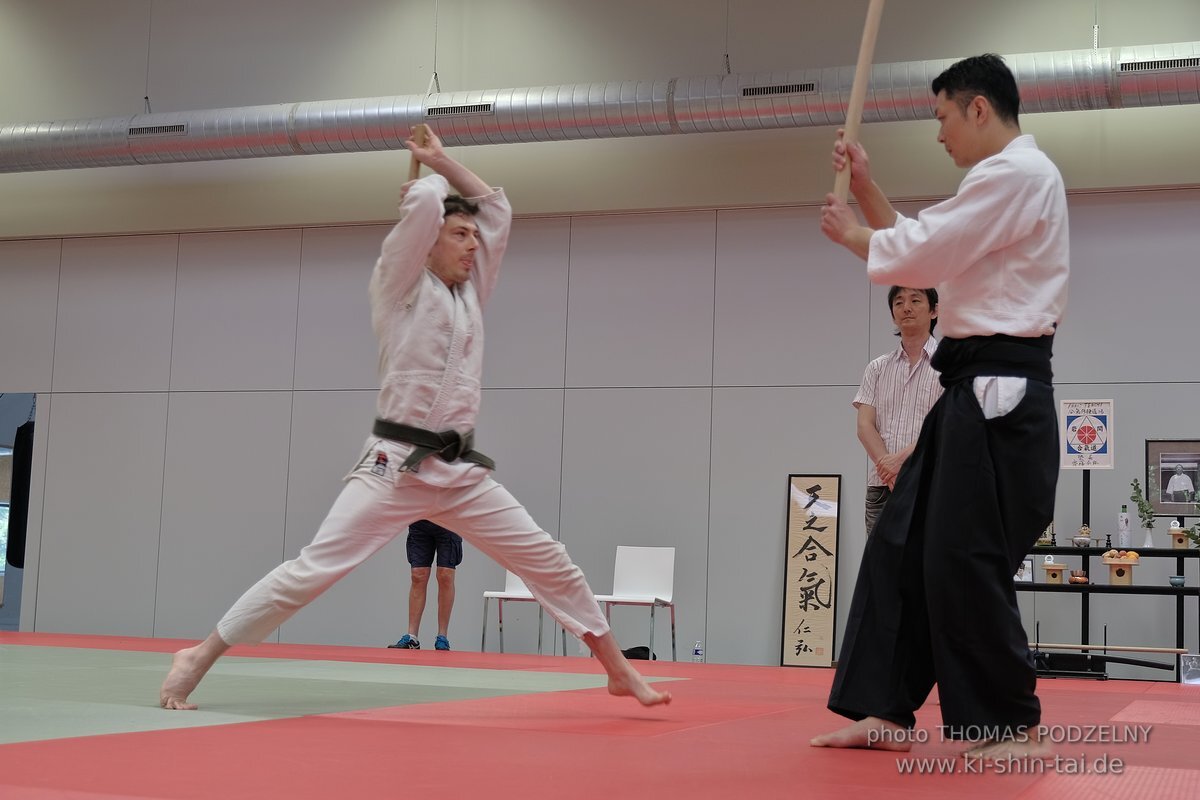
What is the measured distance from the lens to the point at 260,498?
9367 millimetres

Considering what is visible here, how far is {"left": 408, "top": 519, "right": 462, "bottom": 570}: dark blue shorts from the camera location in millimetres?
7324

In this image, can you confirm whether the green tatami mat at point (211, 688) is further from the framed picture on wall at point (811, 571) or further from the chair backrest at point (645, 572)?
the framed picture on wall at point (811, 571)

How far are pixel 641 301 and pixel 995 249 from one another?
6.61 m

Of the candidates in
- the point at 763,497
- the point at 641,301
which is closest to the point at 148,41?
the point at 641,301

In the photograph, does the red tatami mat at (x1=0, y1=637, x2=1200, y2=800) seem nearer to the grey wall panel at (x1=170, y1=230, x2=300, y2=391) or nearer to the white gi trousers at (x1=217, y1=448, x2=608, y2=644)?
the white gi trousers at (x1=217, y1=448, x2=608, y2=644)

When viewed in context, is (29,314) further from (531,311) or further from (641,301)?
(641,301)

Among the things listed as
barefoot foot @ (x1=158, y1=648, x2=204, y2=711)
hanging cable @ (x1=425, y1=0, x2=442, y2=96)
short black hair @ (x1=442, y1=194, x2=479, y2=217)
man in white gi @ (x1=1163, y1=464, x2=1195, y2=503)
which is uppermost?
hanging cable @ (x1=425, y1=0, x2=442, y2=96)

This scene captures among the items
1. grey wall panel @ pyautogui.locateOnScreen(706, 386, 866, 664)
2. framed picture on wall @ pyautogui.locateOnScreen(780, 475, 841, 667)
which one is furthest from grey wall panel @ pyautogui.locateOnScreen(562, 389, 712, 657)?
framed picture on wall @ pyautogui.locateOnScreen(780, 475, 841, 667)

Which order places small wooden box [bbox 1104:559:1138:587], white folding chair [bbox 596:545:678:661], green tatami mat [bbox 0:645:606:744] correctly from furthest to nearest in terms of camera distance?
1. white folding chair [bbox 596:545:678:661]
2. small wooden box [bbox 1104:559:1138:587]
3. green tatami mat [bbox 0:645:606:744]

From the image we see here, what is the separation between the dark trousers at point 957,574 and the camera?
210cm

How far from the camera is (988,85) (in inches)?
90.8

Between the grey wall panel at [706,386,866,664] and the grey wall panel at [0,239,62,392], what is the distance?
573cm

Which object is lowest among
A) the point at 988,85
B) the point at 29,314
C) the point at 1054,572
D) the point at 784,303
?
the point at 1054,572

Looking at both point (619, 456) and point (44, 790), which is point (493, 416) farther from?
point (44, 790)
